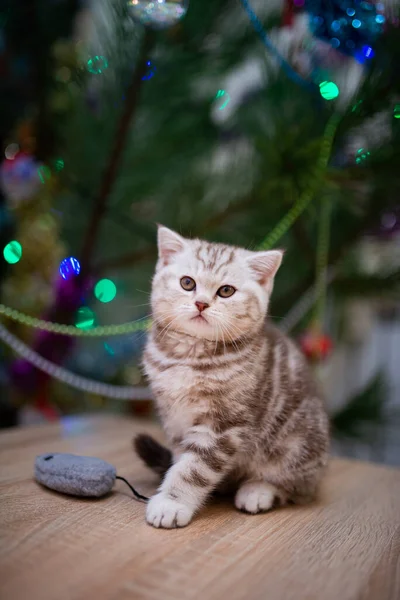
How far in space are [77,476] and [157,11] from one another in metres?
0.83

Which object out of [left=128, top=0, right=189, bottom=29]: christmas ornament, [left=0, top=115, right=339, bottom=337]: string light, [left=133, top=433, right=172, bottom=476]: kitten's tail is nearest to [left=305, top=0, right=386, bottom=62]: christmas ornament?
[left=0, top=115, right=339, bottom=337]: string light

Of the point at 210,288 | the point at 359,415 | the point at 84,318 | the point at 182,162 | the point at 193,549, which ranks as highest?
the point at 182,162

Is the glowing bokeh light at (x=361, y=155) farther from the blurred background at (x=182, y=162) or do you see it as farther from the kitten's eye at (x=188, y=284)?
the kitten's eye at (x=188, y=284)

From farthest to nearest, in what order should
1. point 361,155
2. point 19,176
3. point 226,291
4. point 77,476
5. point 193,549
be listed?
1. point 19,176
2. point 361,155
3. point 226,291
4. point 77,476
5. point 193,549

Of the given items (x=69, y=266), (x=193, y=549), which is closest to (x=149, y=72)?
(x=69, y=266)

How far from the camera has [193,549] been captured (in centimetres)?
68

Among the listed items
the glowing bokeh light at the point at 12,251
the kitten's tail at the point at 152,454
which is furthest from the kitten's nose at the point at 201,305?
the glowing bokeh light at the point at 12,251

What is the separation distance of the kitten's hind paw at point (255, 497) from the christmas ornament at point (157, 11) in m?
0.87

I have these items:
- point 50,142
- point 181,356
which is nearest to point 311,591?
point 181,356

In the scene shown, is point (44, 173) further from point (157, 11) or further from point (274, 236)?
point (274, 236)

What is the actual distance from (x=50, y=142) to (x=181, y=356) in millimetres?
790

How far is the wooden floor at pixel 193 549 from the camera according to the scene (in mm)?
576

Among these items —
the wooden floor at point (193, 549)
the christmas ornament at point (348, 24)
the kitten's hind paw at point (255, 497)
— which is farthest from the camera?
the christmas ornament at point (348, 24)

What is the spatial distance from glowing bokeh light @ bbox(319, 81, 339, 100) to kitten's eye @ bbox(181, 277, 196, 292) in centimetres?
54
